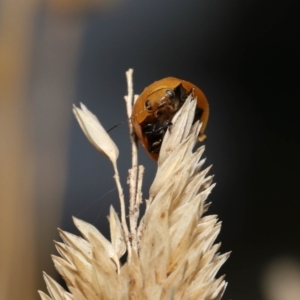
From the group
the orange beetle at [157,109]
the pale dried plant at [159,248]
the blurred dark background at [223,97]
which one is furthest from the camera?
the blurred dark background at [223,97]

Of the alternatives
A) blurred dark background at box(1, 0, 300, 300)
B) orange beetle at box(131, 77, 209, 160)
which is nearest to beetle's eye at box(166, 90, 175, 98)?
orange beetle at box(131, 77, 209, 160)

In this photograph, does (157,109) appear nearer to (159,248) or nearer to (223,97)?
(159,248)

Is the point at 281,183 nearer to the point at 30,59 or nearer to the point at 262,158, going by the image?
the point at 262,158

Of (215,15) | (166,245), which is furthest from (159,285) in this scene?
(215,15)

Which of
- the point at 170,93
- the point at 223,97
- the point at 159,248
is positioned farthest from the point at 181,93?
the point at 223,97

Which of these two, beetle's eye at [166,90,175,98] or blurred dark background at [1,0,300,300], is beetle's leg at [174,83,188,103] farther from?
blurred dark background at [1,0,300,300]

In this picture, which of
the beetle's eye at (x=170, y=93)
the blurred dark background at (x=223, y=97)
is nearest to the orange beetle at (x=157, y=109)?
the beetle's eye at (x=170, y=93)

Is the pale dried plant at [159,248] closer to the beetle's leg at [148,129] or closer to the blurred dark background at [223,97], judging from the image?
the beetle's leg at [148,129]
